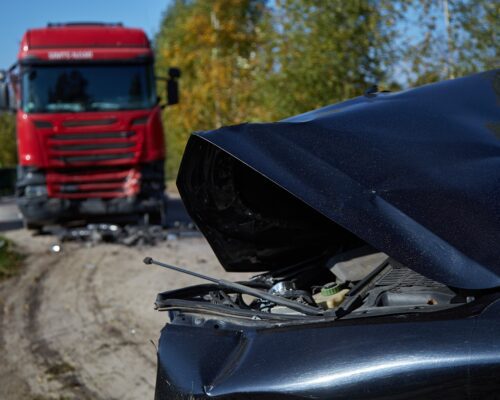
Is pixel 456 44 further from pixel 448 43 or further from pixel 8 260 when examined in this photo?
pixel 8 260

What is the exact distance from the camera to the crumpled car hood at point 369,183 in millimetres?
2260

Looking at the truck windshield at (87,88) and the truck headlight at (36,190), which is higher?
the truck windshield at (87,88)

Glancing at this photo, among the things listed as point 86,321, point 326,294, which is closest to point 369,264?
point 326,294

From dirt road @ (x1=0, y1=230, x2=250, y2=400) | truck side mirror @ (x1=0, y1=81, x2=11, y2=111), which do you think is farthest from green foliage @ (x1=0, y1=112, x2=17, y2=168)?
dirt road @ (x1=0, y1=230, x2=250, y2=400)

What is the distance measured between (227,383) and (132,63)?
10788mm

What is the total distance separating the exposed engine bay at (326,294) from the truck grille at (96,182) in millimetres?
9301

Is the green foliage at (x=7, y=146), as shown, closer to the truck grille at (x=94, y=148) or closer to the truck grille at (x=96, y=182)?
the truck grille at (x=96, y=182)

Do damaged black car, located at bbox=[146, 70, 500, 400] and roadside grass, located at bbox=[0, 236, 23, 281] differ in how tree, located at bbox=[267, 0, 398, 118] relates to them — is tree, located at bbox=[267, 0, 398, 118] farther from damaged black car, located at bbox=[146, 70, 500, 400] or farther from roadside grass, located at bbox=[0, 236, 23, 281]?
damaged black car, located at bbox=[146, 70, 500, 400]

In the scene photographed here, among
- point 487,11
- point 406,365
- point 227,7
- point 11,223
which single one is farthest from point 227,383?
point 227,7

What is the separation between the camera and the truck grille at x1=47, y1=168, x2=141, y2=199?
41.0 feet

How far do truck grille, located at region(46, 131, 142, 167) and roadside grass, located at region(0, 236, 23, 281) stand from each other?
6.33 ft

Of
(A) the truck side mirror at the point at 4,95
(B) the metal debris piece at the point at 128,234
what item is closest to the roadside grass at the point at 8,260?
(B) the metal debris piece at the point at 128,234

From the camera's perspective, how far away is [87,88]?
1239 cm

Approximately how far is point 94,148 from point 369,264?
9805mm
